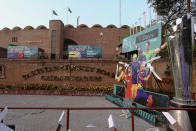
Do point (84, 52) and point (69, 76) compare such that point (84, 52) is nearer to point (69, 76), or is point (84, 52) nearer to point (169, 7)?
point (69, 76)

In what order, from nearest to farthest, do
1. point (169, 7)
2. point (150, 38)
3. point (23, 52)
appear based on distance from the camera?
point (150, 38), point (169, 7), point (23, 52)

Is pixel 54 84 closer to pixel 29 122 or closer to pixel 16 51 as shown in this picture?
pixel 16 51

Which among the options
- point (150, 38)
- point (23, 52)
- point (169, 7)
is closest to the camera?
point (150, 38)

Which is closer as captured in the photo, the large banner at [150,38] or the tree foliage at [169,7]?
the large banner at [150,38]

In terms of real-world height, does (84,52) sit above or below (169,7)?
below

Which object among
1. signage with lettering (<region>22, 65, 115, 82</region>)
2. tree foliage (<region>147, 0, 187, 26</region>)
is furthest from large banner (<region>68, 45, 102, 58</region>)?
tree foliage (<region>147, 0, 187, 26</region>)

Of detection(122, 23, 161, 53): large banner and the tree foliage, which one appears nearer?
detection(122, 23, 161, 53): large banner

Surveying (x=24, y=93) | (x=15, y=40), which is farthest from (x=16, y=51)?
(x=15, y=40)

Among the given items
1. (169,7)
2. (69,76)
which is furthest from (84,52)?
(169,7)

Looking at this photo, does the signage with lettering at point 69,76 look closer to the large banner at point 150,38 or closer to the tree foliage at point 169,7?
the large banner at point 150,38

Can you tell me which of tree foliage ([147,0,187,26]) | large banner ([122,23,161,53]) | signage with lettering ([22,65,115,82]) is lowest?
signage with lettering ([22,65,115,82])

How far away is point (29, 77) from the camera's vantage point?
17422mm

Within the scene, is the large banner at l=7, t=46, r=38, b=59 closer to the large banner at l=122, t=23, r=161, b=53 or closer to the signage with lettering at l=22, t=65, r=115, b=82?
the signage with lettering at l=22, t=65, r=115, b=82

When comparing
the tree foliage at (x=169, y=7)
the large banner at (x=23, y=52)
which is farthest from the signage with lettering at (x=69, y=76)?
the tree foliage at (x=169, y=7)
